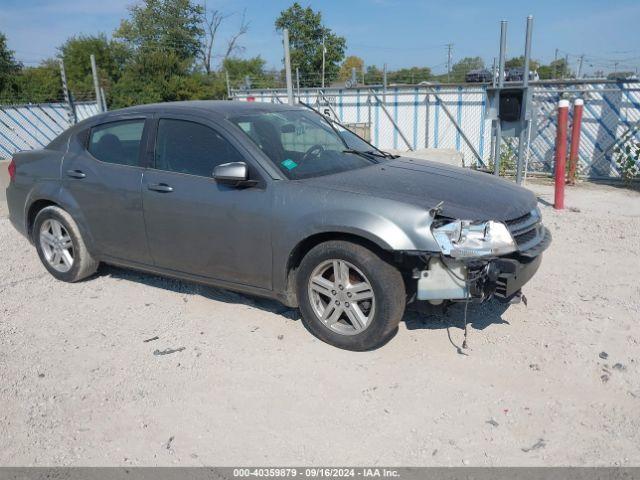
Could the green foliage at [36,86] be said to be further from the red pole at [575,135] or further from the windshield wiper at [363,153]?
the windshield wiper at [363,153]

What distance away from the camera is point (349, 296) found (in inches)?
152

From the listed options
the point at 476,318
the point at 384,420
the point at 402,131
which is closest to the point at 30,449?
the point at 384,420

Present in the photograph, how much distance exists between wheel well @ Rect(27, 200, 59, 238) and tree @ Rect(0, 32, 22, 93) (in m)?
27.5

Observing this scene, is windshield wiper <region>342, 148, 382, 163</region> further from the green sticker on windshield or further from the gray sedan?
the green sticker on windshield

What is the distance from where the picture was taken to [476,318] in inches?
176

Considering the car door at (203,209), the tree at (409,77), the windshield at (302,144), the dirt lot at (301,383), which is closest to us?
the dirt lot at (301,383)

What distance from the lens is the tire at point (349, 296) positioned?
3.71 metres

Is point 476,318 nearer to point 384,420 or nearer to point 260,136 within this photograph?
point 384,420

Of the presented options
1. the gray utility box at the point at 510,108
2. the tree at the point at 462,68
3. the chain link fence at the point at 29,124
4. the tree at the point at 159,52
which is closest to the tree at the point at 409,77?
the tree at the point at 462,68

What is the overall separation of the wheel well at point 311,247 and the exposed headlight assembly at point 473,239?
15.0 inches

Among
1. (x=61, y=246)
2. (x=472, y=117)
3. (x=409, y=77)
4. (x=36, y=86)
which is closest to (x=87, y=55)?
(x=36, y=86)

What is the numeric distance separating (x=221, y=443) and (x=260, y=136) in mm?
2328

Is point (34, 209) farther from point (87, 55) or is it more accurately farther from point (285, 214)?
point (87, 55)

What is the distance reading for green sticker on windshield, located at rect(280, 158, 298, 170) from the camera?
421cm
